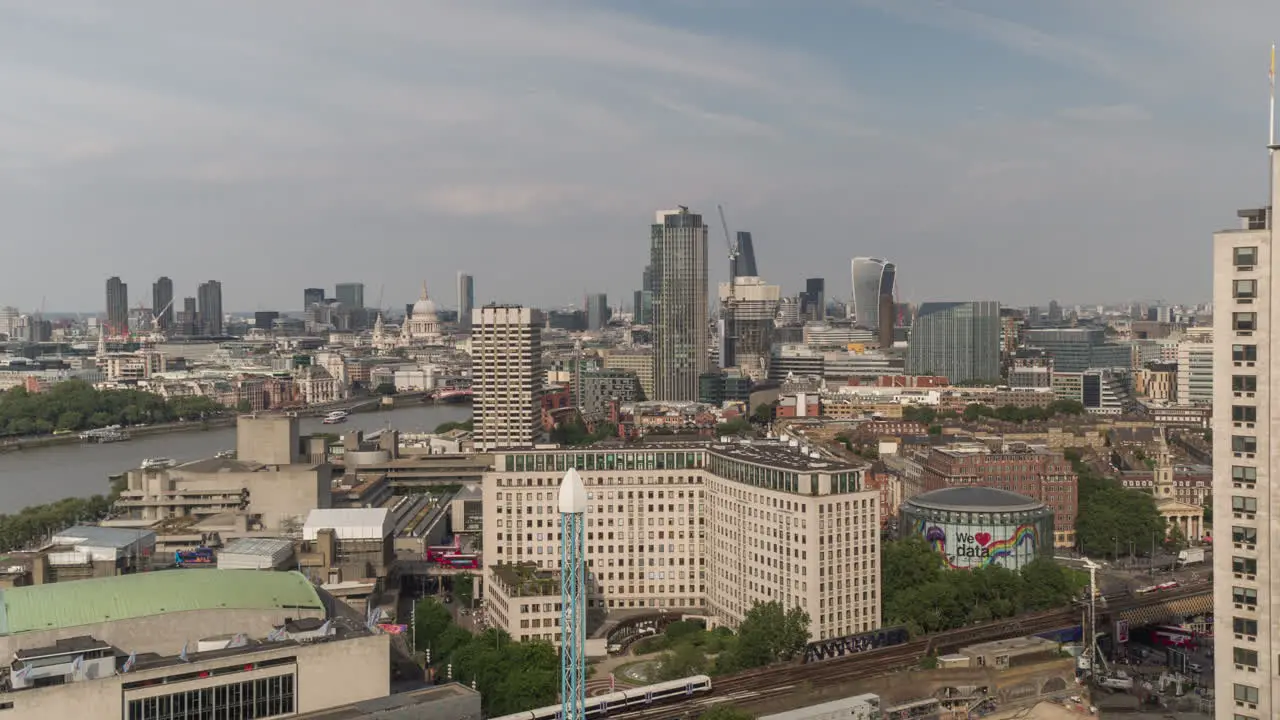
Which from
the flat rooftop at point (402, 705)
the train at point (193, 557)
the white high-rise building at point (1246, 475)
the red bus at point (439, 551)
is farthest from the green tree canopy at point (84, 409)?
the white high-rise building at point (1246, 475)

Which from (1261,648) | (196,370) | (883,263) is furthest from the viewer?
(883,263)

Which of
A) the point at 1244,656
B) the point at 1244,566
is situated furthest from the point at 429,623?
the point at 1244,566

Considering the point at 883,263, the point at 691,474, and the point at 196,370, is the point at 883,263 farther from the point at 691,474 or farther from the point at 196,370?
the point at 691,474

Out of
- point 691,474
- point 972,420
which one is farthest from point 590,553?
point 972,420

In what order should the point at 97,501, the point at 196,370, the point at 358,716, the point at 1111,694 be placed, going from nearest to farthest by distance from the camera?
1. the point at 358,716
2. the point at 1111,694
3. the point at 97,501
4. the point at 196,370

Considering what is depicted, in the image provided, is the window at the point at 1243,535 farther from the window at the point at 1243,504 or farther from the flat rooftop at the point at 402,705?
the flat rooftop at the point at 402,705

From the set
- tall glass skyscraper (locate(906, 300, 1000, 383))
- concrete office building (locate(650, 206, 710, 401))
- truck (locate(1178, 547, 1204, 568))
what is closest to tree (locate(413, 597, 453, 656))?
truck (locate(1178, 547, 1204, 568))
